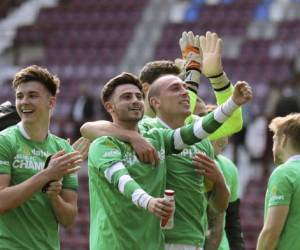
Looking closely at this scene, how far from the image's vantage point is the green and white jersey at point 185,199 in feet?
21.7

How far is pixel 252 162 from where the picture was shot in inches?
679

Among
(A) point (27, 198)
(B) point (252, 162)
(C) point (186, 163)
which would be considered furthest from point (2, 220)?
(B) point (252, 162)

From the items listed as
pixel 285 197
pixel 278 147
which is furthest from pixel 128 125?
pixel 285 197

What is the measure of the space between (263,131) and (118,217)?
11406mm

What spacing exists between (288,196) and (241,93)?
2.27ft

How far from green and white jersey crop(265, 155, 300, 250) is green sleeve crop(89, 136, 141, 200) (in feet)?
2.84

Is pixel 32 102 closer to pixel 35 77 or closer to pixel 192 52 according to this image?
pixel 35 77

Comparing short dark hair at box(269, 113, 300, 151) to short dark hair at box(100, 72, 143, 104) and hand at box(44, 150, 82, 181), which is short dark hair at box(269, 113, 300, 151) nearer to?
short dark hair at box(100, 72, 143, 104)

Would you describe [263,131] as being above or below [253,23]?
below

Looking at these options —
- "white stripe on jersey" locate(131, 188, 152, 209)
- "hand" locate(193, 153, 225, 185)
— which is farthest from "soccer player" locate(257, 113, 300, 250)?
"white stripe on jersey" locate(131, 188, 152, 209)

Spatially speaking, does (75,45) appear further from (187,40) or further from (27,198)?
(27,198)

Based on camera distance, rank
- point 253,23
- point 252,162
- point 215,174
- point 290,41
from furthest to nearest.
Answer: point 253,23 → point 290,41 → point 252,162 → point 215,174

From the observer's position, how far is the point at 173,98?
670 cm

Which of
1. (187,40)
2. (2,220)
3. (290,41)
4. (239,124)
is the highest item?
(290,41)
